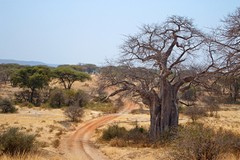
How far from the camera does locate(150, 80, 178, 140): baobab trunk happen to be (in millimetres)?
18859

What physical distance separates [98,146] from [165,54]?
22.0 ft

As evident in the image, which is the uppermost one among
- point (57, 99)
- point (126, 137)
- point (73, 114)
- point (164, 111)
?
point (164, 111)

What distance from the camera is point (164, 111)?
1892 centimetres

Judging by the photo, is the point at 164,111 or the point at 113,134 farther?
the point at 113,134

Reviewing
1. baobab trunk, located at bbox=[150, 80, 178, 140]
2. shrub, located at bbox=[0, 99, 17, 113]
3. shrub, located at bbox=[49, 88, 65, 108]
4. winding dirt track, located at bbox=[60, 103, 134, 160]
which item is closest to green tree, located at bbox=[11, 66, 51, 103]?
shrub, located at bbox=[49, 88, 65, 108]

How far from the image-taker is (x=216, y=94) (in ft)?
61.0

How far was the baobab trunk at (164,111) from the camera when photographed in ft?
61.9

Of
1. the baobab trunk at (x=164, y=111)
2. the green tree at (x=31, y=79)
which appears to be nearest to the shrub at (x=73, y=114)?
the baobab trunk at (x=164, y=111)

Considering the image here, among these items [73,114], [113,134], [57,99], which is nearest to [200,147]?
[113,134]

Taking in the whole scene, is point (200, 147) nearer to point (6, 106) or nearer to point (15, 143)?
point (15, 143)

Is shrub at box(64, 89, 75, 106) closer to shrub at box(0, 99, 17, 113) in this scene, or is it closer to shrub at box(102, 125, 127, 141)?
shrub at box(0, 99, 17, 113)

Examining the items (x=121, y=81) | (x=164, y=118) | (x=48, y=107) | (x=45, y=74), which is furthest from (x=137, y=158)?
(x=45, y=74)

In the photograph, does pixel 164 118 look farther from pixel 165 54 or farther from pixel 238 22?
pixel 238 22

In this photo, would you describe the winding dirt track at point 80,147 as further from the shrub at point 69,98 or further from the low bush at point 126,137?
the shrub at point 69,98
